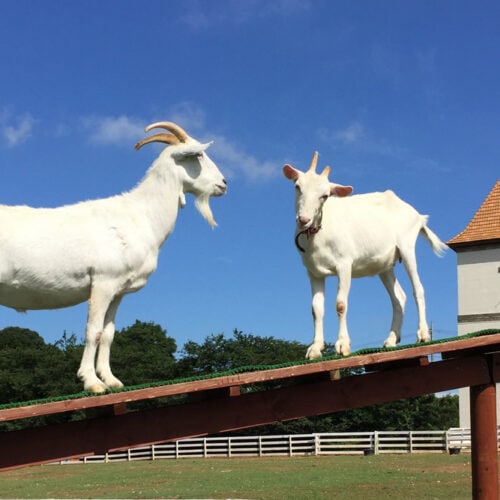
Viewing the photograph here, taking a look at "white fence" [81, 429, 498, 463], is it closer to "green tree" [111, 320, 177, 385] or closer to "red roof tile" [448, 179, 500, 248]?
"green tree" [111, 320, 177, 385]

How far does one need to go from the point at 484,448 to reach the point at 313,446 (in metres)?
30.9

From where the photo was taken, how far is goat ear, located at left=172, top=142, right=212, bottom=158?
268 inches

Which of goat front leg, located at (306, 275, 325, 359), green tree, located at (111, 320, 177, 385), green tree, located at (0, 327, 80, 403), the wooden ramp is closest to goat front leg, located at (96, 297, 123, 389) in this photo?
the wooden ramp

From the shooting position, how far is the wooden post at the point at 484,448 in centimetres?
822

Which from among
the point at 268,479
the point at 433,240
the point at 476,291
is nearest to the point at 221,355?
the point at 476,291

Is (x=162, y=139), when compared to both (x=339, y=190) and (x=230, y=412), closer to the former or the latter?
(x=339, y=190)

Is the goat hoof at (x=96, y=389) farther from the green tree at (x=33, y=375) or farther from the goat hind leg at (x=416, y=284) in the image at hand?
the green tree at (x=33, y=375)

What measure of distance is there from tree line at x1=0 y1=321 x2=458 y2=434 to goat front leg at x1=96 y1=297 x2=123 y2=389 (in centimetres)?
4100

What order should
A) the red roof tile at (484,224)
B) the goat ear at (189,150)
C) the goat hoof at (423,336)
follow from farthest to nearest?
1. the red roof tile at (484,224)
2. the goat hoof at (423,336)
3. the goat ear at (189,150)

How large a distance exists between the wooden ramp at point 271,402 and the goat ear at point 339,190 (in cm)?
170

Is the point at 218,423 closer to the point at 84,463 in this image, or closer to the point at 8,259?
the point at 8,259

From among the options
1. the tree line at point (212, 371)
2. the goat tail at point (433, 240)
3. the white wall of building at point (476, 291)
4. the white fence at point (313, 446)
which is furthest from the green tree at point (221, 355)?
the goat tail at point (433, 240)

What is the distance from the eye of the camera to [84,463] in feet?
133

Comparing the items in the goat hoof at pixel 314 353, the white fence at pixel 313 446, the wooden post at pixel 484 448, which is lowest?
the white fence at pixel 313 446
